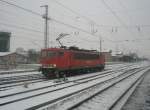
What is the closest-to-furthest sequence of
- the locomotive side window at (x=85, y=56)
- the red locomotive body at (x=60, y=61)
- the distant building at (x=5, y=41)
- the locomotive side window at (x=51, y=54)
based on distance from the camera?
1. the red locomotive body at (x=60, y=61)
2. the locomotive side window at (x=51, y=54)
3. the locomotive side window at (x=85, y=56)
4. the distant building at (x=5, y=41)

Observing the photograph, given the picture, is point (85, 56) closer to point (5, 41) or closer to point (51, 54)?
point (51, 54)

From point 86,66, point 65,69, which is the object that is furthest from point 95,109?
point 86,66

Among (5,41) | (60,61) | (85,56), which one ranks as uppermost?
(5,41)

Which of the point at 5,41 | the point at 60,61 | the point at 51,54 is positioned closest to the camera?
the point at 60,61

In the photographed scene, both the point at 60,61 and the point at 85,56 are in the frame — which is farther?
the point at 85,56

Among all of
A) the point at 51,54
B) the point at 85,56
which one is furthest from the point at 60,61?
the point at 85,56

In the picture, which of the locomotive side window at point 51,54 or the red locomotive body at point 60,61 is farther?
the locomotive side window at point 51,54

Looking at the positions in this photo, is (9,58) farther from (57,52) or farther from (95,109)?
(95,109)

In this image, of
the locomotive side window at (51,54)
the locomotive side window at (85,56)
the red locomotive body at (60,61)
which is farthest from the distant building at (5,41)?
the locomotive side window at (51,54)

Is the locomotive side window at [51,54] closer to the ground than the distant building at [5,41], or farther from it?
closer to the ground

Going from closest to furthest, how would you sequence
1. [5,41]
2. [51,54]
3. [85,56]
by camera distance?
1. [51,54]
2. [85,56]
3. [5,41]

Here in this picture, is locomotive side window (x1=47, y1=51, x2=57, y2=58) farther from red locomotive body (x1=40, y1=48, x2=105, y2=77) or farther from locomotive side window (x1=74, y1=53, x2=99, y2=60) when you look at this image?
locomotive side window (x1=74, y1=53, x2=99, y2=60)

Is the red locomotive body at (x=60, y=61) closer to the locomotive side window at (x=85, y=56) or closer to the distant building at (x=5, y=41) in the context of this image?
the locomotive side window at (x=85, y=56)

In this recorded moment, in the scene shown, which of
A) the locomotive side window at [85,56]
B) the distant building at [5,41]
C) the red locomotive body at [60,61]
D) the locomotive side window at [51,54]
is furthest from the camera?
the distant building at [5,41]
